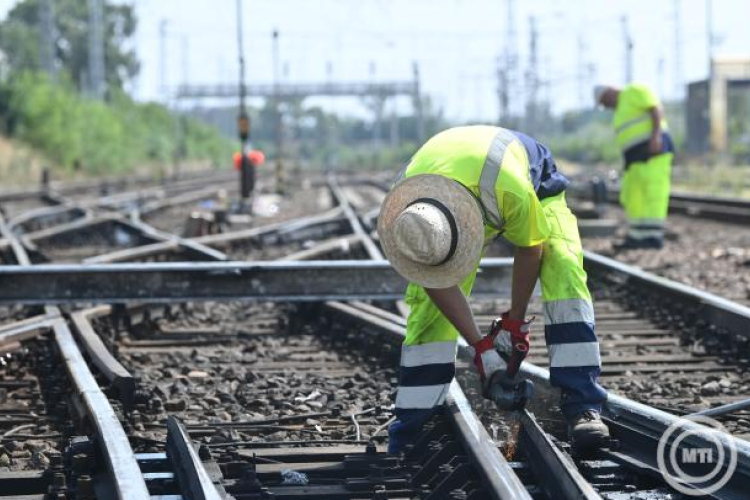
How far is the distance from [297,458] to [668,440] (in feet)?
4.28

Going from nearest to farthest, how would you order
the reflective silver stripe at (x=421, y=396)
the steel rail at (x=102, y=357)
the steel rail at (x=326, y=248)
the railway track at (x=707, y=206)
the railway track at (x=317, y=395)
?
the railway track at (x=317, y=395) → the reflective silver stripe at (x=421, y=396) → the steel rail at (x=102, y=357) → the steel rail at (x=326, y=248) → the railway track at (x=707, y=206)

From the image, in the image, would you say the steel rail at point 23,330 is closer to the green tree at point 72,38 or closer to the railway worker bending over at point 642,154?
the railway worker bending over at point 642,154

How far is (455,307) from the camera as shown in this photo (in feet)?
14.3

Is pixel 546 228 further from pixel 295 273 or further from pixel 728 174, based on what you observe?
pixel 728 174

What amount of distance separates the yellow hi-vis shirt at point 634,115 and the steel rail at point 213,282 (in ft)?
15.7

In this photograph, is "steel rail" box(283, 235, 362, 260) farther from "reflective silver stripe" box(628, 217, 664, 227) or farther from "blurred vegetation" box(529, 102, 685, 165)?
"blurred vegetation" box(529, 102, 685, 165)

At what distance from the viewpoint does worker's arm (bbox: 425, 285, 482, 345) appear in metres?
4.32

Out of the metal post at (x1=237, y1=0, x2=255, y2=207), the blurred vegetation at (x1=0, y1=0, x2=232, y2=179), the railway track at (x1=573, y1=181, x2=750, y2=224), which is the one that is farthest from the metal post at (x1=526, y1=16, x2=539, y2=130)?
the metal post at (x1=237, y1=0, x2=255, y2=207)

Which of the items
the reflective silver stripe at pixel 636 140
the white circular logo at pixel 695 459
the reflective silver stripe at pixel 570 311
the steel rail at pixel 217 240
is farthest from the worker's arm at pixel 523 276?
the reflective silver stripe at pixel 636 140

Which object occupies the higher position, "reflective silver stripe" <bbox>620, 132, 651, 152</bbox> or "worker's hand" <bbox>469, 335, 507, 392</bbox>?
"reflective silver stripe" <bbox>620, 132, 651, 152</bbox>

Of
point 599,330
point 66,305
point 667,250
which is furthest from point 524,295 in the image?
point 667,250

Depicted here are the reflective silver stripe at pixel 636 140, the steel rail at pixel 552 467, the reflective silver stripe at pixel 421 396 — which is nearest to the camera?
the steel rail at pixel 552 467

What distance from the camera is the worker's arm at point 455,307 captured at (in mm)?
Result: 4320

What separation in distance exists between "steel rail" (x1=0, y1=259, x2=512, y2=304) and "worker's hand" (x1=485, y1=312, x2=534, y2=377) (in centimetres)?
299
